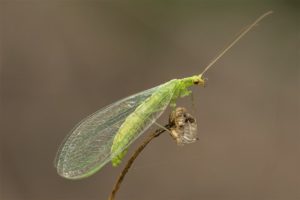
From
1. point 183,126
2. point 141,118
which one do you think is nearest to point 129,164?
point 183,126

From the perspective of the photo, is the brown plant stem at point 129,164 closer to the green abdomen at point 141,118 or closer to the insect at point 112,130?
the insect at point 112,130

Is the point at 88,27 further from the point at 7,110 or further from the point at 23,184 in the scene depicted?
the point at 23,184

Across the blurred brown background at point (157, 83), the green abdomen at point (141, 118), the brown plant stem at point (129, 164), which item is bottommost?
the brown plant stem at point (129, 164)

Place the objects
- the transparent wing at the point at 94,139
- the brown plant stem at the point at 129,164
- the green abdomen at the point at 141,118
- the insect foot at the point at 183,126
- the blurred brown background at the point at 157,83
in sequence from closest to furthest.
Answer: the brown plant stem at the point at 129,164, the insect foot at the point at 183,126, the transparent wing at the point at 94,139, the green abdomen at the point at 141,118, the blurred brown background at the point at 157,83

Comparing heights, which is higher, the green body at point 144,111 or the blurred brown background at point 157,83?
the blurred brown background at point 157,83

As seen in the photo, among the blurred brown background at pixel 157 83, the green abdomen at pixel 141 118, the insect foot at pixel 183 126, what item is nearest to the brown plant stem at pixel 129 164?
the insect foot at pixel 183 126

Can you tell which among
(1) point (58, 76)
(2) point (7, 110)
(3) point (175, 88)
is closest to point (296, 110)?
(1) point (58, 76)
